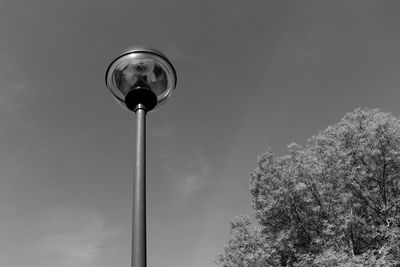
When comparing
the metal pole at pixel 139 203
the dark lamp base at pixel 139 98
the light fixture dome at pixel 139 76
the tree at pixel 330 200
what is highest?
the tree at pixel 330 200

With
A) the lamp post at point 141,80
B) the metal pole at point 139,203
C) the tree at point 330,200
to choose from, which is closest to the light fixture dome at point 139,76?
the lamp post at point 141,80

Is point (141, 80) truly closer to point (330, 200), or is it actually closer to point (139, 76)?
point (139, 76)

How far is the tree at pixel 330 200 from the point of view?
17547mm

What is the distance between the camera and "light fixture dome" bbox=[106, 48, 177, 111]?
12.7 ft

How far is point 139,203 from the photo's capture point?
3.21m

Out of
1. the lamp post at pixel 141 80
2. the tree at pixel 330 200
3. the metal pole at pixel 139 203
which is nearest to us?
the metal pole at pixel 139 203

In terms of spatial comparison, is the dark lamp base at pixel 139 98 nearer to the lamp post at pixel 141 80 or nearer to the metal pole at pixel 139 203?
the lamp post at pixel 141 80

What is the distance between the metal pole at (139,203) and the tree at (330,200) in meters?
15.3

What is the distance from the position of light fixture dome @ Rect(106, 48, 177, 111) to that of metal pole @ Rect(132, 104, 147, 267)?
341mm

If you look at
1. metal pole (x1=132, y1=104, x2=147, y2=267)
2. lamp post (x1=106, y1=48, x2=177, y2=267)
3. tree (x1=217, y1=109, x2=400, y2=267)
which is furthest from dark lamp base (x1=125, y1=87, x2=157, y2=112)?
tree (x1=217, y1=109, x2=400, y2=267)

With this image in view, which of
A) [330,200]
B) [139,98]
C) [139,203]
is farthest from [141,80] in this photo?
[330,200]

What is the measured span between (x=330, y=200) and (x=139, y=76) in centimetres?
1756

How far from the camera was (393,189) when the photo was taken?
18.2 m

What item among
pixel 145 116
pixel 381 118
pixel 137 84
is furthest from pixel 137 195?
pixel 381 118
